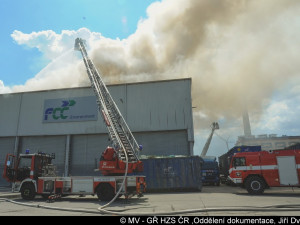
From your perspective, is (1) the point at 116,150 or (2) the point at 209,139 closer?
(1) the point at 116,150

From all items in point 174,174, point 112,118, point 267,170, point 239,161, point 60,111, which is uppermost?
point 60,111

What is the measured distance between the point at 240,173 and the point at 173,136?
901 cm

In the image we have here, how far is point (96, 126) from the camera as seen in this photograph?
24.0 m

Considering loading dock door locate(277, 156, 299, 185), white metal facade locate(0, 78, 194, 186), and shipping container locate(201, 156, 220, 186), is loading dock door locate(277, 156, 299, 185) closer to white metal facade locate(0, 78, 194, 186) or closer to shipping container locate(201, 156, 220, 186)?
shipping container locate(201, 156, 220, 186)

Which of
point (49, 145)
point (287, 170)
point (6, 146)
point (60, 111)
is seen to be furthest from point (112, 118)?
point (6, 146)

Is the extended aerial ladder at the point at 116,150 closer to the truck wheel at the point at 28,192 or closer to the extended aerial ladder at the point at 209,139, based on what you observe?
the truck wheel at the point at 28,192

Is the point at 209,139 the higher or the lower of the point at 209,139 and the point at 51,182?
the higher

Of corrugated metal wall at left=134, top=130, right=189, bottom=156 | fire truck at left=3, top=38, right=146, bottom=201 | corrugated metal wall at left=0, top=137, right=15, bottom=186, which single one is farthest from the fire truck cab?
corrugated metal wall at left=0, top=137, right=15, bottom=186

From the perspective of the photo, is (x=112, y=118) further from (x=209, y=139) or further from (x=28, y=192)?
(x=209, y=139)

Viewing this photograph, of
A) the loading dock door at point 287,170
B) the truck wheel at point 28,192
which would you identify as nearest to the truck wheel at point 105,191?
the truck wheel at point 28,192

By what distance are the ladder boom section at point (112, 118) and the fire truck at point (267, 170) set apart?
23.3 feet

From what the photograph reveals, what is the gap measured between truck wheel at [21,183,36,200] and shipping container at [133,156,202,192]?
7734 millimetres

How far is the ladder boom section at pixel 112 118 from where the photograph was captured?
13336mm

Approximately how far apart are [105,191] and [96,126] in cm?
1315
